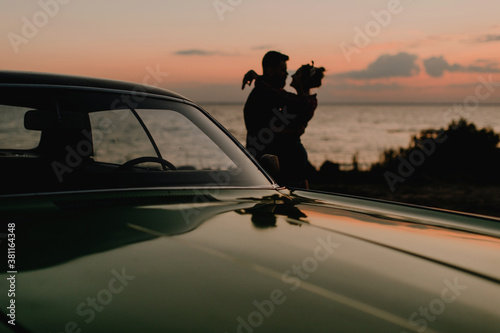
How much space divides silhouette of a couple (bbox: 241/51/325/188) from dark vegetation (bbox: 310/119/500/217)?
4280 mm

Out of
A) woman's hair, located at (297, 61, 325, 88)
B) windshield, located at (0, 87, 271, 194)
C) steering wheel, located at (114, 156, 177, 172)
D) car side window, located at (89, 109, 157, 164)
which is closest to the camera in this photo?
windshield, located at (0, 87, 271, 194)

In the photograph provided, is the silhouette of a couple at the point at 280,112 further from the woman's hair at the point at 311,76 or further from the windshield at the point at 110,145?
the windshield at the point at 110,145

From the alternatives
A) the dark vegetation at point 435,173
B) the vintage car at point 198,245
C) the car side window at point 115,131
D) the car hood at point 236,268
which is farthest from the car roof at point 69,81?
the dark vegetation at point 435,173

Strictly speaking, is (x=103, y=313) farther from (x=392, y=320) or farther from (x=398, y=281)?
(x=398, y=281)

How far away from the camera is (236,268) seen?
1289 millimetres

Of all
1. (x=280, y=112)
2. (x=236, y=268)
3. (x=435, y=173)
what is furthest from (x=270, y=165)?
(x=435, y=173)

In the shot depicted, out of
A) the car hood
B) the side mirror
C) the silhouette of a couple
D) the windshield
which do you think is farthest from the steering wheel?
the silhouette of a couple

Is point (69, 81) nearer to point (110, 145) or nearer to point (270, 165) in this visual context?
point (110, 145)

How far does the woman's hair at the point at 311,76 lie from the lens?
551 centimetres

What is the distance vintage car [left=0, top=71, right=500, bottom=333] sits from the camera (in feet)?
3.35

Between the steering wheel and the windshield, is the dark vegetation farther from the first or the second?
the steering wheel

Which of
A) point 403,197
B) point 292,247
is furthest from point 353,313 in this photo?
point 403,197

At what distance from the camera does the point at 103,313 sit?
0.98 metres

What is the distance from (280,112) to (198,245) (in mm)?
4009
